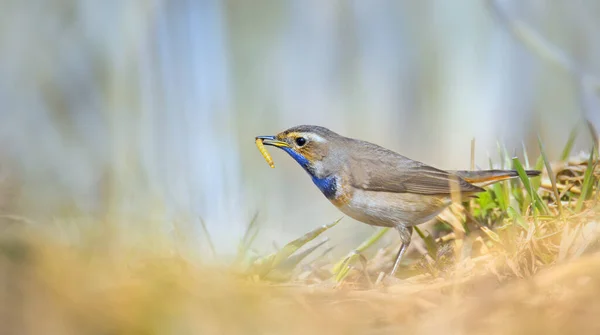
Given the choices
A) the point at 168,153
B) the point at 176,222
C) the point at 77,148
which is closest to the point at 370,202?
the point at 176,222

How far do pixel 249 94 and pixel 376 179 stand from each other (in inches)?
199

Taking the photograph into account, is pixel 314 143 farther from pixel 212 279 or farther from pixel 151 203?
pixel 212 279

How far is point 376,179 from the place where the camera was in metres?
4.30

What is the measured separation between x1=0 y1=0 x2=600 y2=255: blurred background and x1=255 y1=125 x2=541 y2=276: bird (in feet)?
1.54

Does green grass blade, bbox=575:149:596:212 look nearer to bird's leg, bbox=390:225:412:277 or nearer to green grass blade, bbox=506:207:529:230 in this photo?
green grass blade, bbox=506:207:529:230

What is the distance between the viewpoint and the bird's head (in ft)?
14.5

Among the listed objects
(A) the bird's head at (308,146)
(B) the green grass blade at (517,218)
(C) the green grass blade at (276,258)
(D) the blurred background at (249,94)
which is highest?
(D) the blurred background at (249,94)

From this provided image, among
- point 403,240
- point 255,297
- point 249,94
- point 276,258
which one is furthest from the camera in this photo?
point 249,94

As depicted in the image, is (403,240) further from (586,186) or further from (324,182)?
(586,186)

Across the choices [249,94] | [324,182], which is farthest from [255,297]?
[249,94]

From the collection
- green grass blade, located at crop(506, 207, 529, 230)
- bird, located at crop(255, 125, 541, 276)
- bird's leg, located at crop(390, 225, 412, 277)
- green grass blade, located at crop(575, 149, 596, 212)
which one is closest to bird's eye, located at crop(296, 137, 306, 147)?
bird, located at crop(255, 125, 541, 276)

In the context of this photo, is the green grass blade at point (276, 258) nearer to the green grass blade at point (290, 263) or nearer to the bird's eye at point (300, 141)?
the green grass blade at point (290, 263)

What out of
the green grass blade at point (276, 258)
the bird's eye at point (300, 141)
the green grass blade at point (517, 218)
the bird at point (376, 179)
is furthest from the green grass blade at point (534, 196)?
the bird's eye at point (300, 141)

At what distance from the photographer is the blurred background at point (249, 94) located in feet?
18.1
